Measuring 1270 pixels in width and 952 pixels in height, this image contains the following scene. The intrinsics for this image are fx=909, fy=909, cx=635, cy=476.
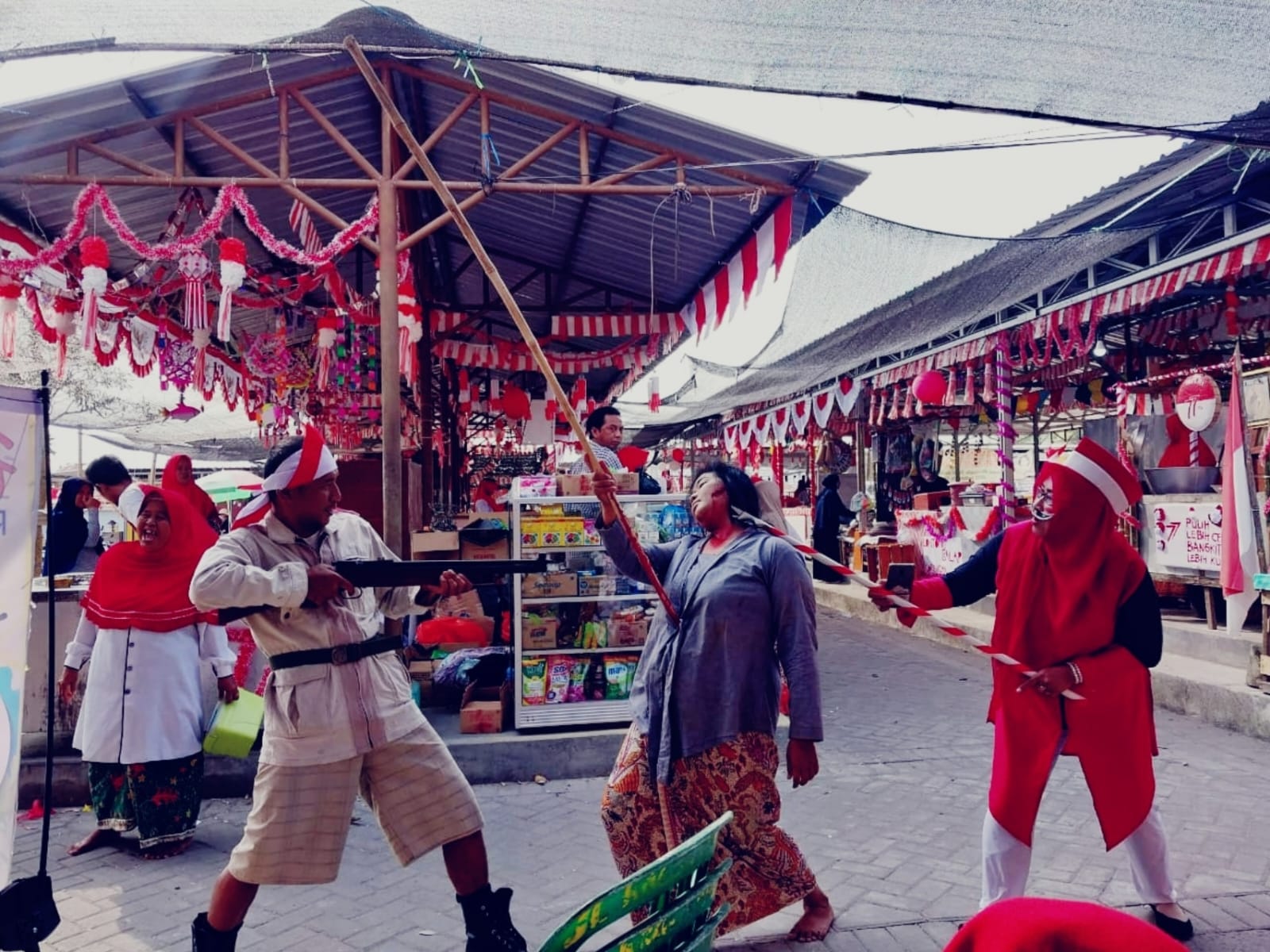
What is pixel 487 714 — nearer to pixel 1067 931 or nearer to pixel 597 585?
pixel 597 585

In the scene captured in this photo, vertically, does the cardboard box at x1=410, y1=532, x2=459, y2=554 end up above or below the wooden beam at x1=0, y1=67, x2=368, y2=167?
below

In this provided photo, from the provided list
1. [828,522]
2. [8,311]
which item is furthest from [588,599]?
[828,522]

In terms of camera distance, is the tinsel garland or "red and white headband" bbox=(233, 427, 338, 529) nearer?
"red and white headband" bbox=(233, 427, 338, 529)

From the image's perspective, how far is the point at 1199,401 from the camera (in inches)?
279

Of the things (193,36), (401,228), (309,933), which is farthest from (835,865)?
(401,228)

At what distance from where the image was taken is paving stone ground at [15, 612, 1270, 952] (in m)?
3.44

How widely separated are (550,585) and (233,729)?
79.0 inches

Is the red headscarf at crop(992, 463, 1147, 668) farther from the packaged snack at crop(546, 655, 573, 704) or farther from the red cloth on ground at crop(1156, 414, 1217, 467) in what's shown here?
the red cloth on ground at crop(1156, 414, 1217, 467)

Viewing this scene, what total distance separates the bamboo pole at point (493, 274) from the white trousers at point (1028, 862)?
1.34 meters

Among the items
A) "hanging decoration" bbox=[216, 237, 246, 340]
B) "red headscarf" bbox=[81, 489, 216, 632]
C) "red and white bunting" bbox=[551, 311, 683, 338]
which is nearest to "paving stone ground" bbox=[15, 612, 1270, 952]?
"red headscarf" bbox=[81, 489, 216, 632]

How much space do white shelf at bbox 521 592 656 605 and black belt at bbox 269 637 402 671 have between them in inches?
108

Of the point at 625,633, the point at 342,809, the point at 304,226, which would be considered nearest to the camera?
the point at 342,809

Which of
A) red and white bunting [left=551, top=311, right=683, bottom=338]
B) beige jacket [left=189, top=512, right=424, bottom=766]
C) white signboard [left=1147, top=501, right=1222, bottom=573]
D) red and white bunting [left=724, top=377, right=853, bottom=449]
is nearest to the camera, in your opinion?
beige jacket [left=189, top=512, right=424, bottom=766]

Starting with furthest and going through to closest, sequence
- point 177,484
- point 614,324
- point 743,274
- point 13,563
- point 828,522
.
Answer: point 828,522
point 614,324
point 743,274
point 177,484
point 13,563
